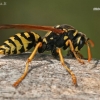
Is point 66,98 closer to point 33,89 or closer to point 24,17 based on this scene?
point 33,89

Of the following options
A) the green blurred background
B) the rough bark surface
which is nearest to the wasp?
the rough bark surface

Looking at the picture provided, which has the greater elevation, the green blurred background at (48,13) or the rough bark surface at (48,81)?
the green blurred background at (48,13)

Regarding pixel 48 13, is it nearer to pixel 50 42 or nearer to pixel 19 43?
pixel 50 42

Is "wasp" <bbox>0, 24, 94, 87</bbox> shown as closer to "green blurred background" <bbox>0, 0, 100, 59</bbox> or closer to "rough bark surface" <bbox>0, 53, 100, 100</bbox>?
"rough bark surface" <bbox>0, 53, 100, 100</bbox>

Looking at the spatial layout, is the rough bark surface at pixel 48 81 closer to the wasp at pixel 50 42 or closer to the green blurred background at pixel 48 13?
the wasp at pixel 50 42

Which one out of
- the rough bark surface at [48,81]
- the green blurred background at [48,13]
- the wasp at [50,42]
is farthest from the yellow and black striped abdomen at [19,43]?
the green blurred background at [48,13]

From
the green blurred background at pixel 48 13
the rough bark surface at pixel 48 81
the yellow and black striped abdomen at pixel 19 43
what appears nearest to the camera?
the rough bark surface at pixel 48 81

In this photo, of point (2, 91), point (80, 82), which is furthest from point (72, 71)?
point (2, 91)
